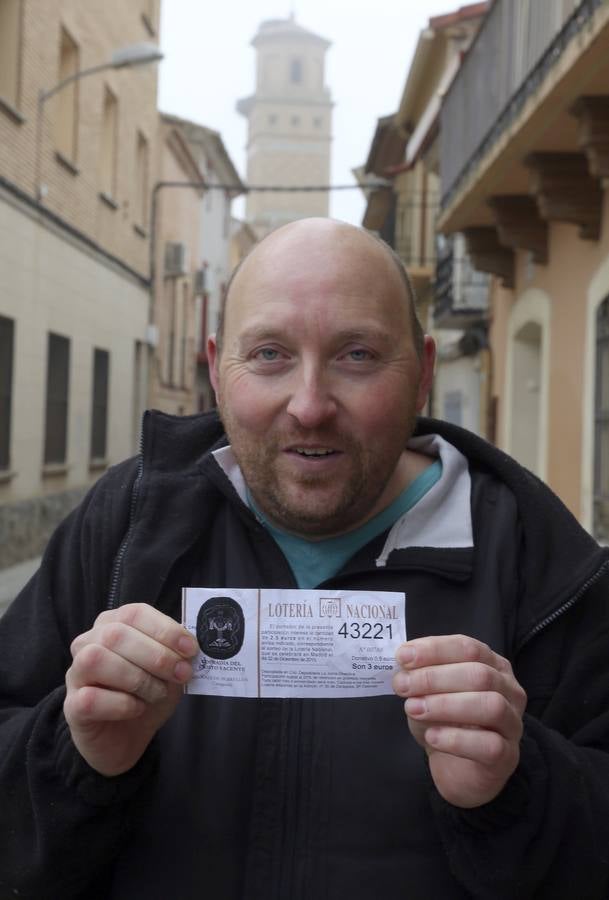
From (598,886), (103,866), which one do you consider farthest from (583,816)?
(103,866)

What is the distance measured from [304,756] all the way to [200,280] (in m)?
27.2

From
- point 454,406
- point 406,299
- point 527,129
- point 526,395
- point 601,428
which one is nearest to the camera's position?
point 406,299

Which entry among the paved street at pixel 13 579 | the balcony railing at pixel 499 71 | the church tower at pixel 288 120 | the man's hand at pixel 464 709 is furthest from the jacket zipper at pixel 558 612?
the church tower at pixel 288 120

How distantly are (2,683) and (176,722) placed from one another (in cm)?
30

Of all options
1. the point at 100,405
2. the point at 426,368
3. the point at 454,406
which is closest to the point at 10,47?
the point at 100,405

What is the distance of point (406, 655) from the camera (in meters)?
1.54

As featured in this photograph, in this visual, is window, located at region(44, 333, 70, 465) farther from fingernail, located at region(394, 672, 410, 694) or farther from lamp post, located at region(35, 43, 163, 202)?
fingernail, located at region(394, 672, 410, 694)

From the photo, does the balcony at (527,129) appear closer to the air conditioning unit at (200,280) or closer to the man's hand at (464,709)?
the man's hand at (464,709)

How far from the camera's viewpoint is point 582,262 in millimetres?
9344

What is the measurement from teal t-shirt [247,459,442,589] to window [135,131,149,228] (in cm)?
1878

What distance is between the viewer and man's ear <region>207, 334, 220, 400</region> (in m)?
2.02

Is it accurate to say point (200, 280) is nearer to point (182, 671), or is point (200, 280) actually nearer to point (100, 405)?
point (100, 405)

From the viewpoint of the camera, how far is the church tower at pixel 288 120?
86.6 meters

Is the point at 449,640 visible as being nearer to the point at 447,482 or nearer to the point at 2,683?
the point at 447,482
